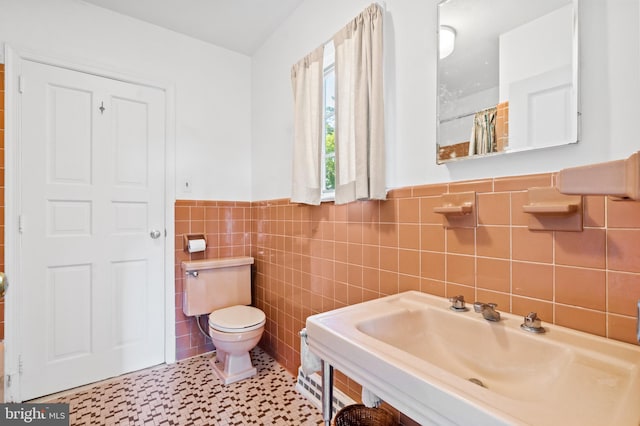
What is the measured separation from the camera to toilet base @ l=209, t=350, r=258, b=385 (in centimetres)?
202

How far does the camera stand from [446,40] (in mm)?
1200

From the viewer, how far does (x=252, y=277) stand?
8.57 ft

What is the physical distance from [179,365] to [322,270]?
140 centimetres

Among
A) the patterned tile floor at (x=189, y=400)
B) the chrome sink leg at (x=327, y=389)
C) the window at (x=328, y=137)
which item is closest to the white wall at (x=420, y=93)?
the window at (x=328, y=137)

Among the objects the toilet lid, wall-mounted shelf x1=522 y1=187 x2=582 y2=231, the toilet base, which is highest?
wall-mounted shelf x1=522 y1=187 x2=582 y2=231

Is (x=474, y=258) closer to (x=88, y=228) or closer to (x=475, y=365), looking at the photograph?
(x=475, y=365)

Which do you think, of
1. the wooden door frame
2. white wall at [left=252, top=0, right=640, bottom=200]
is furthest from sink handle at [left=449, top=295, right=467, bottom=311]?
the wooden door frame

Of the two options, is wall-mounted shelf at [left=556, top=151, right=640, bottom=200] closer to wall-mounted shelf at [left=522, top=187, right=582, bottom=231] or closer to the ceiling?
wall-mounted shelf at [left=522, top=187, right=582, bottom=231]

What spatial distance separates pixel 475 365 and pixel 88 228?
7.69 feet

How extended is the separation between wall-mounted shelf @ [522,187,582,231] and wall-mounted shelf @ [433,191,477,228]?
18 centimetres

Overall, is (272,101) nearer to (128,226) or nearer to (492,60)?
(128,226)

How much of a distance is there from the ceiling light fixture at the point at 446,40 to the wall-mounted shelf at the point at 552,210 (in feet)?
2.11

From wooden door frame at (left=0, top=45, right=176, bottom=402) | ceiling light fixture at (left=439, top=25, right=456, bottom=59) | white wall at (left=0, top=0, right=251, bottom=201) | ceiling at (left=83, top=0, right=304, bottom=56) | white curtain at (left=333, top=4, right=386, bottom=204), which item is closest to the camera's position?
ceiling light fixture at (left=439, top=25, right=456, bottom=59)

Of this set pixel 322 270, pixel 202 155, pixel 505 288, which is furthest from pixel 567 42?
pixel 202 155
